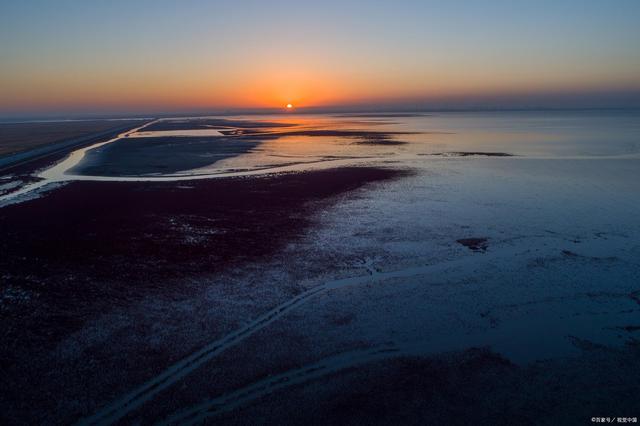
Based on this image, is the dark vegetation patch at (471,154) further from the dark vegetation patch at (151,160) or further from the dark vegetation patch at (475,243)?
the dark vegetation patch at (475,243)

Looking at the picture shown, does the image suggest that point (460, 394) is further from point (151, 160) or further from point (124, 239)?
point (151, 160)

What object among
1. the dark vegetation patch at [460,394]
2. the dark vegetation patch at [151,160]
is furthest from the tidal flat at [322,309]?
the dark vegetation patch at [151,160]

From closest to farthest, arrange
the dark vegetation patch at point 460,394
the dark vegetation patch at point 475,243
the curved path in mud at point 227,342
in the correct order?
the dark vegetation patch at point 460,394 < the curved path in mud at point 227,342 < the dark vegetation patch at point 475,243

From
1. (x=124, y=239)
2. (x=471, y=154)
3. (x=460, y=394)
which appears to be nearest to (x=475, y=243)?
(x=460, y=394)

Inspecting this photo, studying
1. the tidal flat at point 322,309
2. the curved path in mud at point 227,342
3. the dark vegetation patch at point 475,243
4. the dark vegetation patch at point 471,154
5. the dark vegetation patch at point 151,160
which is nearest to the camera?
the curved path in mud at point 227,342

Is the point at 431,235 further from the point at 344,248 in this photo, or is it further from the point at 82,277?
the point at 82,277

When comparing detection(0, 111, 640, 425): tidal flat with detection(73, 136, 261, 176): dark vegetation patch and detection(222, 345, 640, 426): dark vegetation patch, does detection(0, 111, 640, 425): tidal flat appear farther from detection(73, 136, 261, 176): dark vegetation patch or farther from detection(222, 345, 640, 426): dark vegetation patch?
detection(73, 136, 261, 176): dark vegetation patch

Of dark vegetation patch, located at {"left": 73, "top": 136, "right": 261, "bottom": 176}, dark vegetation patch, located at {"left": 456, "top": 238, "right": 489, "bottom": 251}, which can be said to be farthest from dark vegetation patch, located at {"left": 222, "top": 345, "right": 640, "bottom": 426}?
dark vegetation patch, located at {"left": 73, "top": 136, "right": 261, "bottom": 176}

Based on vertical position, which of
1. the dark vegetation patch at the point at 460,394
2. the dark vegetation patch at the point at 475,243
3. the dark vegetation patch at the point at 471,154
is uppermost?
the dark vegetation patch at the point at 471,154
